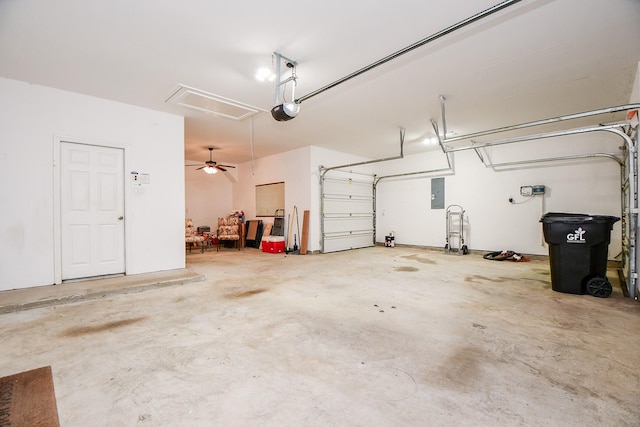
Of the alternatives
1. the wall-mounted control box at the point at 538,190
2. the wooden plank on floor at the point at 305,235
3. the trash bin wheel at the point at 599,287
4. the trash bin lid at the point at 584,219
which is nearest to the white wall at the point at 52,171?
the wooden plank on floor at the point at 305,235

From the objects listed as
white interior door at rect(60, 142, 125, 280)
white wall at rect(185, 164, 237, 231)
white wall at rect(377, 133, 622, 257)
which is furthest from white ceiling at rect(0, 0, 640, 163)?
white wall at rect(185, 164, 237, 231)

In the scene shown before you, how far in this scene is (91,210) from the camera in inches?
169

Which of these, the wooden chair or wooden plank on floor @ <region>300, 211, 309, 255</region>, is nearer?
wooden plank on floor @ <region>300, 211, 309, 255</region>

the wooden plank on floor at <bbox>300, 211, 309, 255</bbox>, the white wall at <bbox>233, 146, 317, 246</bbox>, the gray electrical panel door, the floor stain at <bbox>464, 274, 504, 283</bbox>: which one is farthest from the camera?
the gray electrical panel door

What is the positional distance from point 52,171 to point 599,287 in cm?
748

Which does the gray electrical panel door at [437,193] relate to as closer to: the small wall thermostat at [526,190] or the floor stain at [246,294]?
the small wall thermostat at [526,190]

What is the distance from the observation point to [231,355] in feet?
6.89

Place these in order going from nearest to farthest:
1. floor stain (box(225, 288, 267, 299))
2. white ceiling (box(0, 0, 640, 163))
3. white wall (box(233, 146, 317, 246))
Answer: white ceiling (box(0, 0, 640, 163)) → floor stain (box(225, 288, 267, 299)) → white wall (box(233, 146, 317, 246))

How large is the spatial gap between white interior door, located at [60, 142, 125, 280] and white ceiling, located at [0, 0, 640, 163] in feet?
3.33

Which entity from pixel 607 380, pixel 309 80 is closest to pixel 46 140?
pixel 309 80

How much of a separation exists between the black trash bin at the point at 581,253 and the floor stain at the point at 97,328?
5127mm

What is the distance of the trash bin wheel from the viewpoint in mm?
3459

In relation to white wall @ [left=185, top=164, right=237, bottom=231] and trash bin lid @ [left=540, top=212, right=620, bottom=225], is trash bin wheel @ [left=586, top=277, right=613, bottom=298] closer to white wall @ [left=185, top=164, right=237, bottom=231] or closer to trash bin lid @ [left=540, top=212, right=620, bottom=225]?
trash bin lid @ [left=540, top=212, right=620, bottom=225]

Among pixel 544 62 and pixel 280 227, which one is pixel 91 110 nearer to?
pixel 280 227
